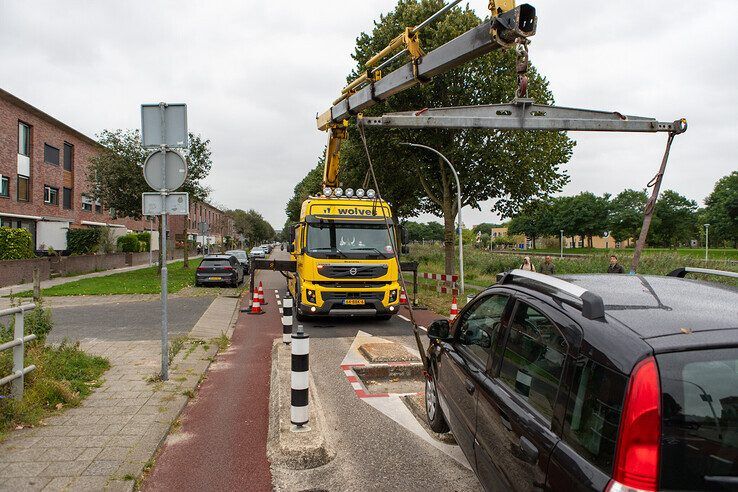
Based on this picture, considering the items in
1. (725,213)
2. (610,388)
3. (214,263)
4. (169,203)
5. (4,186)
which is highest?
(725,213)

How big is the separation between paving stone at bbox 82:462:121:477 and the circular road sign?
11.3ft

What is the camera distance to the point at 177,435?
4.82 meters

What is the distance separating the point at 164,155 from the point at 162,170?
192mm

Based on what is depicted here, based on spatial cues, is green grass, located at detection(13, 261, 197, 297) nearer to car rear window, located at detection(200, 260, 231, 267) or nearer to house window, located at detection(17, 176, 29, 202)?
car rear window, located at detection(200, 260, 231, 267)

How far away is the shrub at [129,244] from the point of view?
36.3 m

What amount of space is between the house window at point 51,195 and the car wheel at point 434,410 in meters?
36.4

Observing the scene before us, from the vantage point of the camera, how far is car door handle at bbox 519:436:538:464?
2332 millimetres

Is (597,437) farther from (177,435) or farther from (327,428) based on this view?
(177,435)

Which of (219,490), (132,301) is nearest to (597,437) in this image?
(219,490)

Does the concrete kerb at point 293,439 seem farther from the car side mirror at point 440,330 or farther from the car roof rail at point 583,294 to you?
the car roof rail at point 583,294

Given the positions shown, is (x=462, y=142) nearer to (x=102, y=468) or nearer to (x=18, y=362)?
(x=18, y=362)

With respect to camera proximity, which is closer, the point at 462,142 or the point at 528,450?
the point at 528,450

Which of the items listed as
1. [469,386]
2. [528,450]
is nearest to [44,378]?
[469,386]

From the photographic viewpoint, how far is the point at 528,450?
94.4 inches
